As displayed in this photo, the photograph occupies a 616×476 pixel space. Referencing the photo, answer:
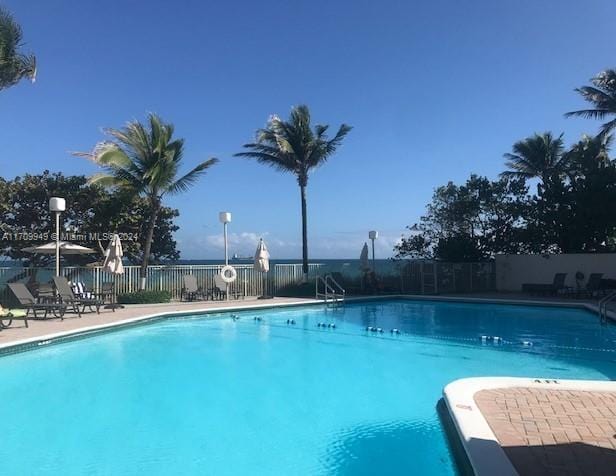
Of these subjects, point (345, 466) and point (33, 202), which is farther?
point (33, 202)

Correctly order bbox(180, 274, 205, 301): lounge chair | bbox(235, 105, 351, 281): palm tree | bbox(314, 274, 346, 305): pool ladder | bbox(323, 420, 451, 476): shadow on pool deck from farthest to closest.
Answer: bbox(235, 105, 351, 281): palm tree → bbox(180, 274, 205, 301): lounge chair → bbox(314, 274, 346, 305): pool ladder → bbox(323, 420, 451, 476): shadow on pool deck

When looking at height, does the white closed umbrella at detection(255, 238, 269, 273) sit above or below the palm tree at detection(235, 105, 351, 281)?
below

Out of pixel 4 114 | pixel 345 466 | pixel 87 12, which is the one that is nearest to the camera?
pixel 345 466

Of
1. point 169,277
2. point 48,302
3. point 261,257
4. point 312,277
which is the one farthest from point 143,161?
point 312,277

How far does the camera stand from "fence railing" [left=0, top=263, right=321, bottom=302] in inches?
647

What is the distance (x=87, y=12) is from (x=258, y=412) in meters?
11.0

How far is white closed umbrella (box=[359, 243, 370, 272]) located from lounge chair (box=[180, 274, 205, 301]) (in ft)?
23.5

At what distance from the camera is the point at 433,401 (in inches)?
259

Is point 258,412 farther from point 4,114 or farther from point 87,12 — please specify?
point 4,114

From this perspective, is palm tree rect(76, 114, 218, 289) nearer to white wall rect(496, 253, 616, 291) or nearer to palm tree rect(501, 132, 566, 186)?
white wall rect(496, 253, 616, 291)

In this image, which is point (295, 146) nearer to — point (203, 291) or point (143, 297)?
point (203, 291)

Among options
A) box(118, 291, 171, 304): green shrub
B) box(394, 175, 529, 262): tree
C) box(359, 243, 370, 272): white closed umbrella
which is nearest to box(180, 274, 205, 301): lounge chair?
box(118, 291, 171, 304): green shrub

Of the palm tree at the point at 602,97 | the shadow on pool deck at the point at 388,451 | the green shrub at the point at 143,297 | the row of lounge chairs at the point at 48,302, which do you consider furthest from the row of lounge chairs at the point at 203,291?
the palm tree at the point at 602,97

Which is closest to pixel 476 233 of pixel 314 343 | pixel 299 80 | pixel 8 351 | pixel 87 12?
pixel 299 80
